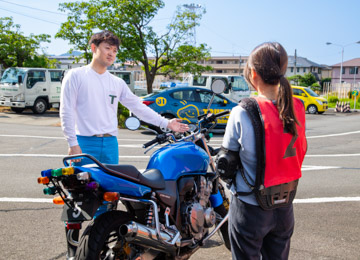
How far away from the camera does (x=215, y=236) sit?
167 inches

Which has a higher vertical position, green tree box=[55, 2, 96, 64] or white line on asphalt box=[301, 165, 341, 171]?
green tree box=[55, 2, 96, 64]

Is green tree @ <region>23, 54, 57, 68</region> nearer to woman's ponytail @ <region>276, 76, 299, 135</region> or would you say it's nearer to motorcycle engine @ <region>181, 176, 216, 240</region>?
motorcycle engine @ <region>181, 176, 216, 240</region>

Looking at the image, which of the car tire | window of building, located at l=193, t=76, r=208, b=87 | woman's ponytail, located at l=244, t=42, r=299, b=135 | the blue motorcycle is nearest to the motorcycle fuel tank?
the blue motorcycle

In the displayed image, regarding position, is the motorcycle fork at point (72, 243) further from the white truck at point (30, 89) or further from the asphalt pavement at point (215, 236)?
the white truck at point (30, 89)

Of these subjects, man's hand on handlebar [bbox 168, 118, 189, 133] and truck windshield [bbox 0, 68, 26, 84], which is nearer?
man's hand on handlebar [bbox 168, 118, 189, 133]

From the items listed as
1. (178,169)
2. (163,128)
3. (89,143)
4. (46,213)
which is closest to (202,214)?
(178,169)

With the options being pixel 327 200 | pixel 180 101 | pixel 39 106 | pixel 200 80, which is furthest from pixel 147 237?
pixel 200 80

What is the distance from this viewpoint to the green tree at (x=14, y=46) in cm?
2369

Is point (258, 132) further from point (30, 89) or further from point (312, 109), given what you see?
point (312, 109)

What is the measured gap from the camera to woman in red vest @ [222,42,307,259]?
7.03 ft

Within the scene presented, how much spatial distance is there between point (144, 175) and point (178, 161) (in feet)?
1.12

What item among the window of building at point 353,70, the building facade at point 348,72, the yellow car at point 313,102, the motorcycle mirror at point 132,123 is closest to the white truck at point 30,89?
the yellow car at point 313,102

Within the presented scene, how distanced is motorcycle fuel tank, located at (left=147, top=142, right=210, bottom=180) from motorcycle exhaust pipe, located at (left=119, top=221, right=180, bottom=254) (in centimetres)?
49

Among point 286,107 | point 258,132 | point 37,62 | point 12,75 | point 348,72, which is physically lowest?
point 258,132
